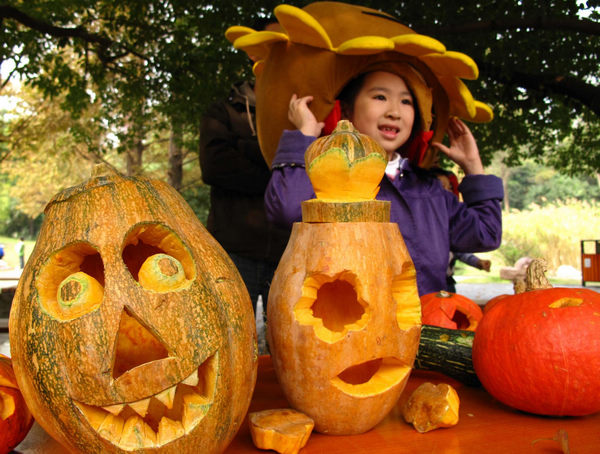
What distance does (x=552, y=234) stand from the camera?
1486 centimetres

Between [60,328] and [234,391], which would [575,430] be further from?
[60,328]

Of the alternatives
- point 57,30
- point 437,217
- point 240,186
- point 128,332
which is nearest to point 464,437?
point 128,332

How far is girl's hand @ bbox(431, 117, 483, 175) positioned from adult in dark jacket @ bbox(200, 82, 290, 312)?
1.05m

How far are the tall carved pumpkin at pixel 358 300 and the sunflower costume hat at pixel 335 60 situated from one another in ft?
2.15

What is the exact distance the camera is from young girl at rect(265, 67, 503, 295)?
1.82 meters

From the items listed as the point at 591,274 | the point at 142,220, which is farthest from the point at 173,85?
the point at 591,274

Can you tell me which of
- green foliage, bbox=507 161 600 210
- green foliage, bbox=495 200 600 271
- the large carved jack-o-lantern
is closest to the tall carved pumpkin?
the large carved jack-o-lantern

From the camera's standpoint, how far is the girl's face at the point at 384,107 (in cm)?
188

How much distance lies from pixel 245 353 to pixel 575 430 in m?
0.80

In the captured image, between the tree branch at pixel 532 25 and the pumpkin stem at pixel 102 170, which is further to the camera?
the tree branch at pixel 532 25

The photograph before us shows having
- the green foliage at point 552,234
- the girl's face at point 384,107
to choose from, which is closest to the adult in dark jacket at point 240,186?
the girl's face at point 384,107

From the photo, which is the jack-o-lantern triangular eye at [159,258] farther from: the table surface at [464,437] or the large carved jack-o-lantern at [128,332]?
the table surface at [464,437]

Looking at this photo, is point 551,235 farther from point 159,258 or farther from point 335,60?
point 159,258

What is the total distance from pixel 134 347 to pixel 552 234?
15887 mm
